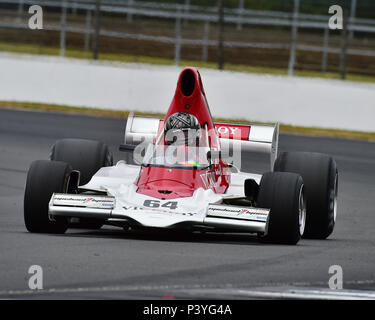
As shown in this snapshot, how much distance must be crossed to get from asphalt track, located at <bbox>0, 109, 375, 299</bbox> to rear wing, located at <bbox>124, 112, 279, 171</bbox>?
1.17 meters

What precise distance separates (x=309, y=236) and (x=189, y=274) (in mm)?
2985

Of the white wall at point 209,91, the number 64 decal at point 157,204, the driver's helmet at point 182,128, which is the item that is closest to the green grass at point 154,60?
the white wall at point 209,91

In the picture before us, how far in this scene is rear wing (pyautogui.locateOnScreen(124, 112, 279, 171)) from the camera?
37.9ft

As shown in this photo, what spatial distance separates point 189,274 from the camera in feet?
25.8

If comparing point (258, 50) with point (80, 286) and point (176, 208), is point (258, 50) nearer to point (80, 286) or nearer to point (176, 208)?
point (176, 208)

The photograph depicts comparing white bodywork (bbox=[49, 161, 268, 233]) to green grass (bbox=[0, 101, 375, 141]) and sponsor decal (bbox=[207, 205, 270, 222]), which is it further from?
green grass (bbox=[0, 101, 375, 141])

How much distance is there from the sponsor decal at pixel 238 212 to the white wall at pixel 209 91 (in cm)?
1322

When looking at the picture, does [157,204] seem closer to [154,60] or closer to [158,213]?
[158,213]

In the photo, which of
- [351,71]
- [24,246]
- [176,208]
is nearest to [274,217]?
[176,208]

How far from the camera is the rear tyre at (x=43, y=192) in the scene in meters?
9.64

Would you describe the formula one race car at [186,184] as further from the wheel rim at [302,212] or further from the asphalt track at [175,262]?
the asphalt track at [175,262]

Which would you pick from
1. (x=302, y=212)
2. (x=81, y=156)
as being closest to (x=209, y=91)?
(x=81, y=156)

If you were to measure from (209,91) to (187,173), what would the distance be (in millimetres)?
13255

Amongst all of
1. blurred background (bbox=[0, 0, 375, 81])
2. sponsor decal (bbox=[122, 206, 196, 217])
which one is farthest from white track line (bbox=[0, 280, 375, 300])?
blurred background (bbox=[0, 0, 375, 81])
